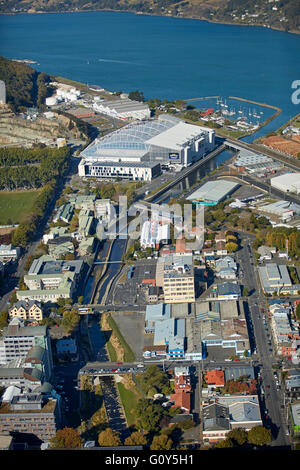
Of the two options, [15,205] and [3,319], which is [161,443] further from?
[15,205]

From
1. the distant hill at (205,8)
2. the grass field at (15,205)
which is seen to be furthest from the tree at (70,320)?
the distant hill at (205,8)

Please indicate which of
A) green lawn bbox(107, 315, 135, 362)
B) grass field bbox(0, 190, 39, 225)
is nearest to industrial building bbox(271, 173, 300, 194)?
grass field bbox(0, 190, 39, 225)

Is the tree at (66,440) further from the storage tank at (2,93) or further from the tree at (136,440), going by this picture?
the storage tank at (2,93)

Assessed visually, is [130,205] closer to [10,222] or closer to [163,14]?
[10,222]

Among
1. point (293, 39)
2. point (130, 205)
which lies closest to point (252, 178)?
point (130, 205)

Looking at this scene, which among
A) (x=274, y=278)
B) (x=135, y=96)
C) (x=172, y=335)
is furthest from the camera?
(x=135, y=96)

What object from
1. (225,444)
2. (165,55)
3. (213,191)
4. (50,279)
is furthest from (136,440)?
(165,55)
